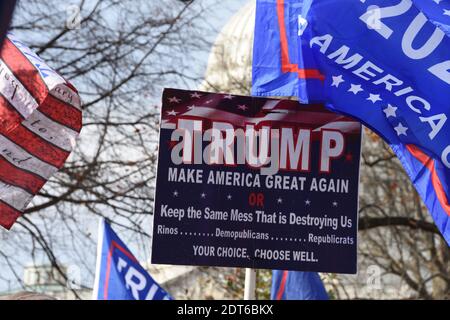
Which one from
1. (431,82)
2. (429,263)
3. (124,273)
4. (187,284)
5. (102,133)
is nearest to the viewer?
(431,82)

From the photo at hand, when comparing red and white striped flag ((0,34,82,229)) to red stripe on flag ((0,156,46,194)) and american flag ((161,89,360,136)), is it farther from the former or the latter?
american flag ((161,89,360,136))

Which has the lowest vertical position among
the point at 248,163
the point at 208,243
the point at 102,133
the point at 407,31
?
the point at 208,243

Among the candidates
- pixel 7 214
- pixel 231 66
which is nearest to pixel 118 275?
pixel 7 214

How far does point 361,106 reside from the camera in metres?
9.02

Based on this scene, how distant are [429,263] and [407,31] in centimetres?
1876

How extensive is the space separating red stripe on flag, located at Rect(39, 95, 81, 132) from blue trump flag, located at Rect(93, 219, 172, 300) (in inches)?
155

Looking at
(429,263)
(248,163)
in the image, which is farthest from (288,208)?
(429,263)

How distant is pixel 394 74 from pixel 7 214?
2.85 m

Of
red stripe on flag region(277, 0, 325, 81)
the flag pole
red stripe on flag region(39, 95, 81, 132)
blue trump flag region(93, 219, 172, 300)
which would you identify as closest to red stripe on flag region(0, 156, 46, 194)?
red stripe on flag region(39, 95, 81, 132)

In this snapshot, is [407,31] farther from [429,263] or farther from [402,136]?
[429,263]

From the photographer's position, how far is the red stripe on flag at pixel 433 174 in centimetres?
887

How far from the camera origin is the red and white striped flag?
897 centimetres

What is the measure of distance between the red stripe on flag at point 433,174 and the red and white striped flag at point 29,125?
240 centimetres

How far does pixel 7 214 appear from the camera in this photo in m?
9.17
